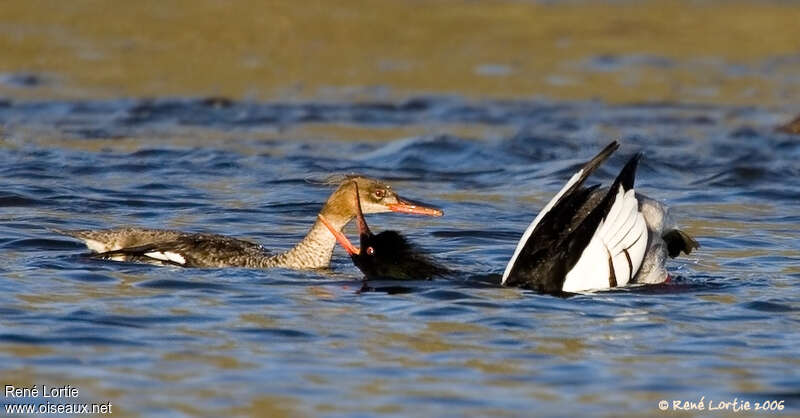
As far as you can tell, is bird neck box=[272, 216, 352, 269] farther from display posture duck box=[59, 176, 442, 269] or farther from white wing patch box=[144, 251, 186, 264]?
white wing patch box=[144, 251, 186, 264]

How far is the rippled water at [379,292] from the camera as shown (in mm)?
7059

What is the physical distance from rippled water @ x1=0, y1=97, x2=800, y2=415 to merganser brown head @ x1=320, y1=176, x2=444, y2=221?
362 mm

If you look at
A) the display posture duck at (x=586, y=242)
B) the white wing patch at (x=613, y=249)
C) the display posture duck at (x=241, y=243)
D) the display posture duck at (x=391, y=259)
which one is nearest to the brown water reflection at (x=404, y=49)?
the display posture duck at (x=241, y=243)

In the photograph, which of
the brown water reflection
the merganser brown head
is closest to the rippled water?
the merganser brown head

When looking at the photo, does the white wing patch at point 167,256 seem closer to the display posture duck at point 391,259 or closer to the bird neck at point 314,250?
the bird neck at point 314,250

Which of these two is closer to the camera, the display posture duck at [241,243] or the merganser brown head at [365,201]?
the display posture duck at [241,243]

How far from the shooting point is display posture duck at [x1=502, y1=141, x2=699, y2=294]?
912cm

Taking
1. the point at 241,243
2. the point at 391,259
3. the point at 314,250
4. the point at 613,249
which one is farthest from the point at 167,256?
the point at 613,249

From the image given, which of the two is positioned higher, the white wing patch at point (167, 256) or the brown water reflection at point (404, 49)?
the brown water reflection at point (404, 49)

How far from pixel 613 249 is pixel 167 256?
280 centimetres

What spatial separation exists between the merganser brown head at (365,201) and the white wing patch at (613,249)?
1.39m

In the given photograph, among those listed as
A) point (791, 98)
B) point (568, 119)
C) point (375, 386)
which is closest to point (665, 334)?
point (375, 386)

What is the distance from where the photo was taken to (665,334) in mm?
8164

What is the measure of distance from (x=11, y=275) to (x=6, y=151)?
6.06 metres
